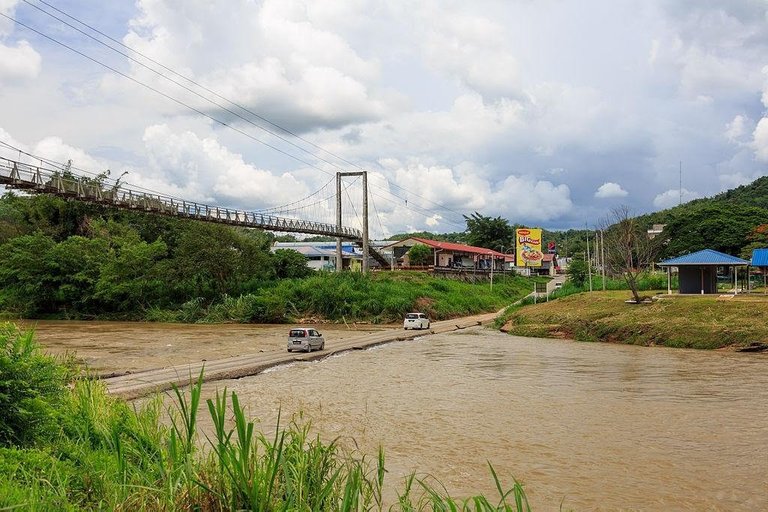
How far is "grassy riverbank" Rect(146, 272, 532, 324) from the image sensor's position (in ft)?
174

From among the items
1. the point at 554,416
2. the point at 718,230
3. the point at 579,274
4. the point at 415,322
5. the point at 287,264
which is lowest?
the point at 554,416

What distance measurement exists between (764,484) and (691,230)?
71.0 meters

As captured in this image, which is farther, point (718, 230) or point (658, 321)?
point (718, 230)

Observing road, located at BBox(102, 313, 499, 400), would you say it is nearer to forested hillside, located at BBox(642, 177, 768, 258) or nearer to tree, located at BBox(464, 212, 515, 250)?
forested hillside, located at BBox(642, 177, 768, 258)

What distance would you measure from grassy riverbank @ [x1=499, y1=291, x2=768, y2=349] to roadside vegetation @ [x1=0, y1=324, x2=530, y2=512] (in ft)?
87.1

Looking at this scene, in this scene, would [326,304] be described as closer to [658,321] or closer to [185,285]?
[185,285]

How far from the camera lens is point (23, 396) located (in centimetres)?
806

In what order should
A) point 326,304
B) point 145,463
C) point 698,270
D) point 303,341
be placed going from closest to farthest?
point 145,463 → point 303,341 → point 698,270 → point 326,304

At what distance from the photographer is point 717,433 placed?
1305 centimetres

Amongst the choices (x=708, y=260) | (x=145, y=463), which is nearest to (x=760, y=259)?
(x=708, y=260)

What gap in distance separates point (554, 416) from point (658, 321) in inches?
886

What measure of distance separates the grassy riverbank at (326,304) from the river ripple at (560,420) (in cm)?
2593

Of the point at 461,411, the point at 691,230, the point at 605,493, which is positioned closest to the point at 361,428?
the point at 461,411

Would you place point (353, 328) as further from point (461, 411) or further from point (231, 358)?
point (461, 411)
